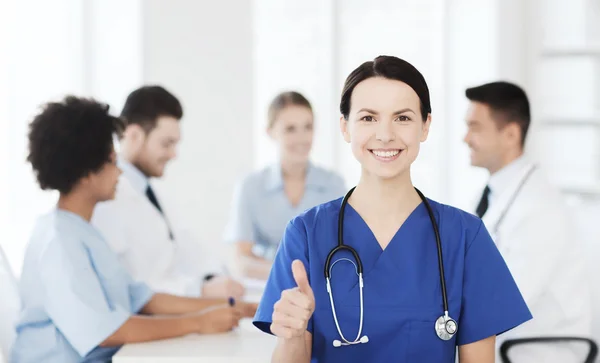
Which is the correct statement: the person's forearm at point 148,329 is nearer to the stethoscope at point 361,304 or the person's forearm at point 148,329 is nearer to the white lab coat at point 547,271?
the stethoscope at point 361,304

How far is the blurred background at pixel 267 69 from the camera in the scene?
3600mm

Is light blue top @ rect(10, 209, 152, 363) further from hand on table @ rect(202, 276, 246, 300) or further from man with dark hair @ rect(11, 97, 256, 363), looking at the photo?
hand on table @ rect(202, 276, 246, 300)

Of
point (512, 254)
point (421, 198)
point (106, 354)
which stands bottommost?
point (106, 354)

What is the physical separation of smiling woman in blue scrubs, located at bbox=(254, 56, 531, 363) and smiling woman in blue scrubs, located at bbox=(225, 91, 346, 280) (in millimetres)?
1583

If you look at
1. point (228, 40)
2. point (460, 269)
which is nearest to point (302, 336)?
point (460, 269)

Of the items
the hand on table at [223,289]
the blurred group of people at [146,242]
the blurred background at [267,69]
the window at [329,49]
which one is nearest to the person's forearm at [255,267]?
the blurred group of people at [146,242]

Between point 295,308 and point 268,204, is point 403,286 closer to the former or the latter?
point 295,308

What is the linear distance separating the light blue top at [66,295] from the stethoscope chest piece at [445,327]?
80 centimetres

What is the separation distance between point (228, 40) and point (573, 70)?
1.62 metres

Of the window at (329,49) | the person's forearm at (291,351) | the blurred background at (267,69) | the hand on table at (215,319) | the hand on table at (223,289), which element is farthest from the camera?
the window at (329,49)

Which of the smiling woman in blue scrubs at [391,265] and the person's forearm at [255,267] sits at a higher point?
the smiling woman in blue scrubs at [391,265]

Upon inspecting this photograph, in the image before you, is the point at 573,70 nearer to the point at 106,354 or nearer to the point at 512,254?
the point at 512,254

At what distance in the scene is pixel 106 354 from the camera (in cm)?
215

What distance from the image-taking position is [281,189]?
11.1ft
